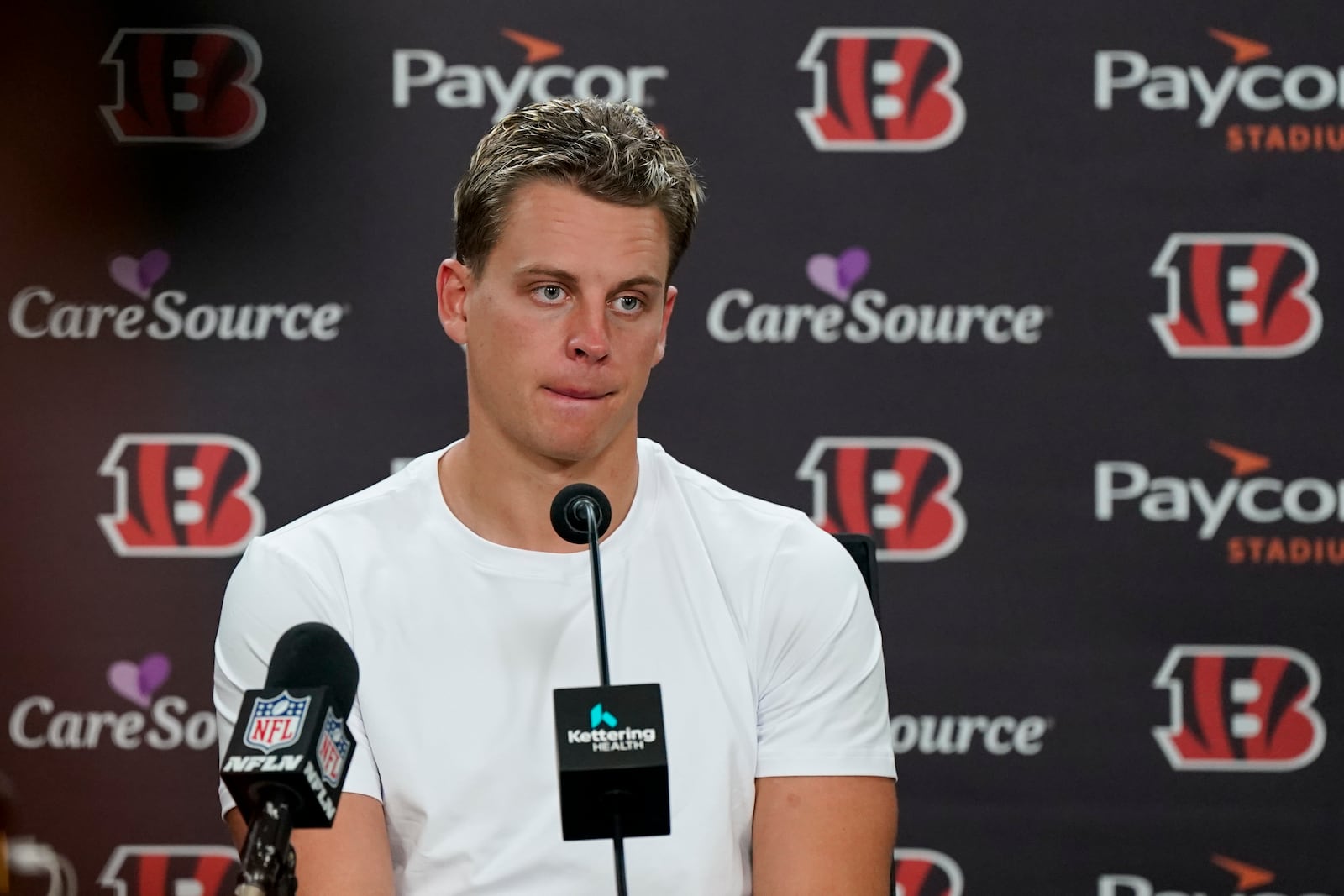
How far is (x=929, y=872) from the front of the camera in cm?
302

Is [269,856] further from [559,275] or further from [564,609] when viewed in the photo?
[559,275]

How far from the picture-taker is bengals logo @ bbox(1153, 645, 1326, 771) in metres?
2.96

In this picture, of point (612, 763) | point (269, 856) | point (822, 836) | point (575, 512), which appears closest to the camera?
point (269, 856)

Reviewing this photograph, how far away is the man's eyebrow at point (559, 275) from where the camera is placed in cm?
177

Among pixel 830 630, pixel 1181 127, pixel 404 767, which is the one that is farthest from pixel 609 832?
pixel 1181 127

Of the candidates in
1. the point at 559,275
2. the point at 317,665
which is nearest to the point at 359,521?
the point at 559,275

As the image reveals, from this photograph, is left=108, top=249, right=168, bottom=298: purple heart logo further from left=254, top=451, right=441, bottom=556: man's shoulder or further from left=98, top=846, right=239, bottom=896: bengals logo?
left=254, top=451, right=441, bottom=556: man's shoulder

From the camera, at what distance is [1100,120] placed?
296cm

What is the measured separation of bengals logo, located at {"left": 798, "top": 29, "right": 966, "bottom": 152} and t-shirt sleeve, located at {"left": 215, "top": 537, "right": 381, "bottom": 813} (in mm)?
1600

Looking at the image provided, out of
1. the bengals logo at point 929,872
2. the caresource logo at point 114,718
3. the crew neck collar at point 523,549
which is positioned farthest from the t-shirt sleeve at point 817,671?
the caresource logo at point 114,718

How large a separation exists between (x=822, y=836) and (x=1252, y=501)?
1610 millimetres

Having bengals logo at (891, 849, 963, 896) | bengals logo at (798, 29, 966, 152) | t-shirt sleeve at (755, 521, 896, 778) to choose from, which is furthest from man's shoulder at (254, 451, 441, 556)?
bengals logo at (891, 849, 963, 896)

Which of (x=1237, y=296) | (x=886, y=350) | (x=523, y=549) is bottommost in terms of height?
(x=523, y=549)

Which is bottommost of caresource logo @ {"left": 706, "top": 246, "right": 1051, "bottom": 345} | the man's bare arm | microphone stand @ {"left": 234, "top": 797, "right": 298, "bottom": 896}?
the man's bare arm
